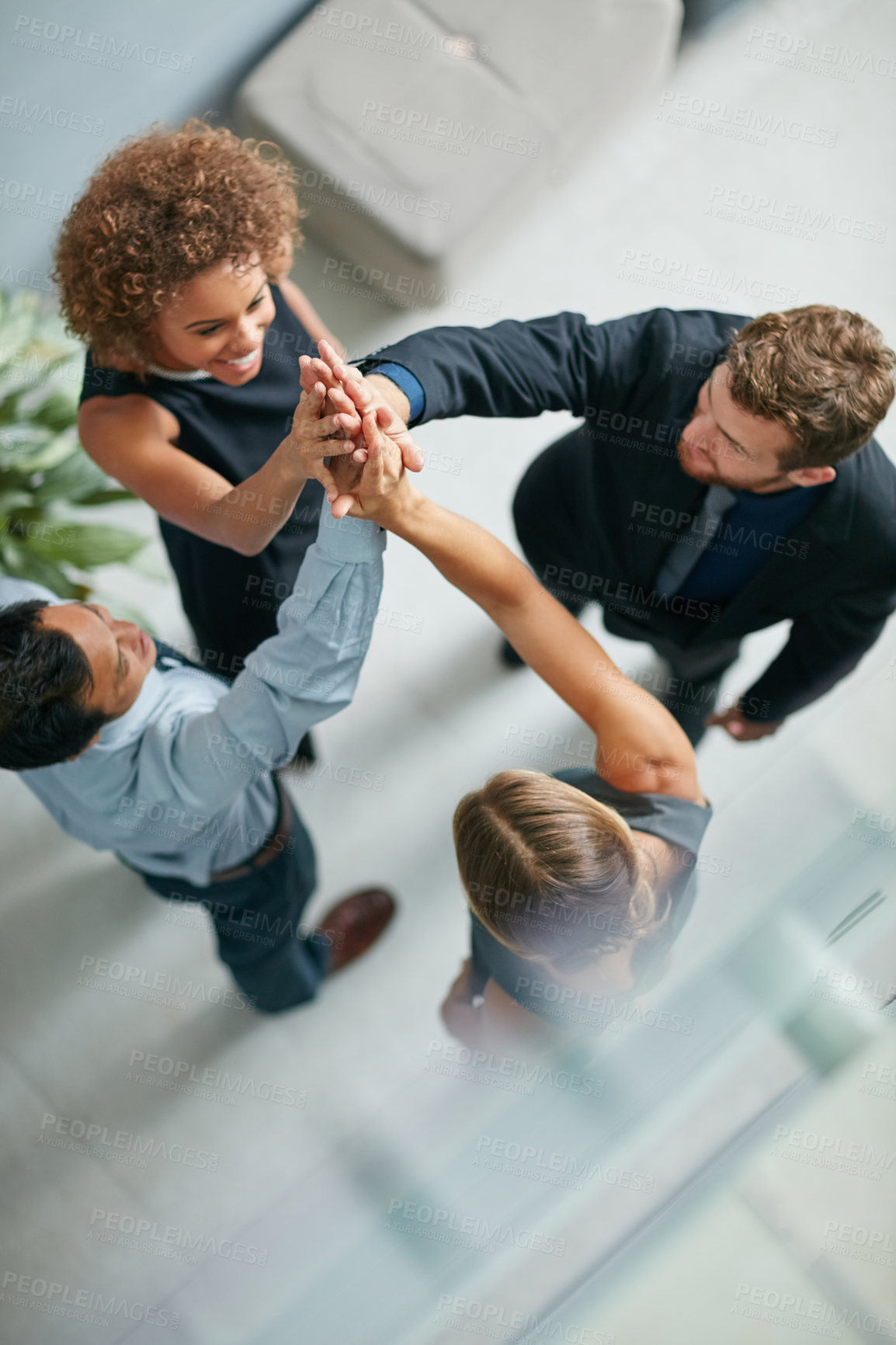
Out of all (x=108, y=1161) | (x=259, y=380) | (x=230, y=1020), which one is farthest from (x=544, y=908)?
(x=108, y=1161)

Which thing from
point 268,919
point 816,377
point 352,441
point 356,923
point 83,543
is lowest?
point 356,923

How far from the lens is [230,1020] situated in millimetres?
2217

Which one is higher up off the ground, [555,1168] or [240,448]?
[240,448]

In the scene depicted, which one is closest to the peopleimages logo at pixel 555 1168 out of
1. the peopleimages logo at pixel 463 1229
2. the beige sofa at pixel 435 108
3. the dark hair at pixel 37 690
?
the peopleimages logo at pixel 463 1229

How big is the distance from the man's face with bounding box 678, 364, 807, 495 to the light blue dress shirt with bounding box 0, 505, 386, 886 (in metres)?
0.48

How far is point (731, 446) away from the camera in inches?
50.7

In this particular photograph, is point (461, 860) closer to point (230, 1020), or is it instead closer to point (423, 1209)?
point (423, 1209)

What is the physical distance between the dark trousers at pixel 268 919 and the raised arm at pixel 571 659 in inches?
29.4

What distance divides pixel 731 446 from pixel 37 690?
969 millimetres

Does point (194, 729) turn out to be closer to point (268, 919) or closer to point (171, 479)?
point (171, 479)

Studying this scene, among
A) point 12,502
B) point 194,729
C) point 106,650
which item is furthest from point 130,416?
point 12,502

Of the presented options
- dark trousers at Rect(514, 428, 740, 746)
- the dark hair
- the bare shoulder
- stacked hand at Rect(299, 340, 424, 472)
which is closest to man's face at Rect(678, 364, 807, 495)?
dark trousers at Rect(514, 428, 740, 746)

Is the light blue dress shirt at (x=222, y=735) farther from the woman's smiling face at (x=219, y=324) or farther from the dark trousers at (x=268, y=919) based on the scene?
A: the woman's smiling face at (x=219, y=324)

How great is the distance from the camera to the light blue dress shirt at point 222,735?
117cm
